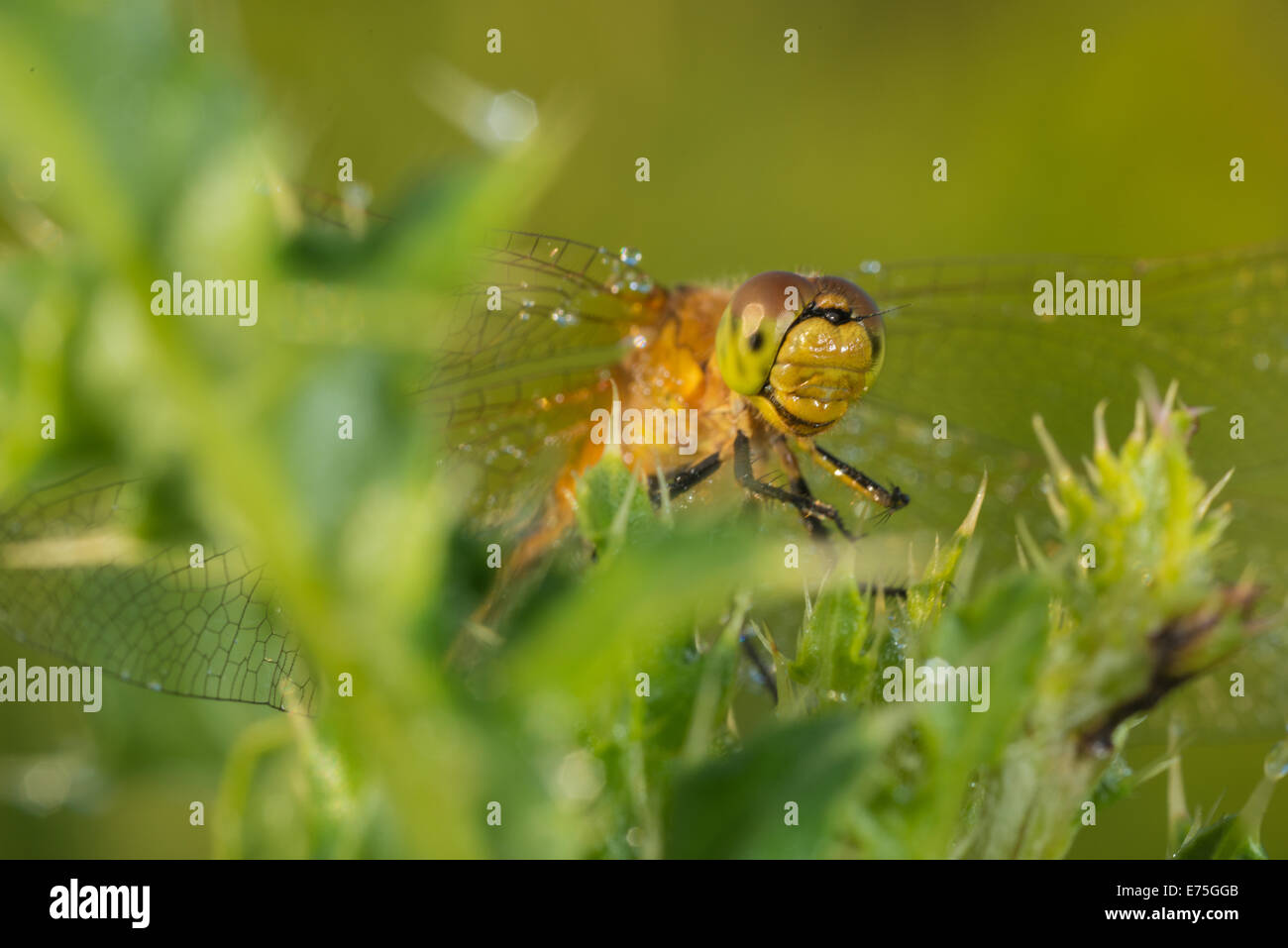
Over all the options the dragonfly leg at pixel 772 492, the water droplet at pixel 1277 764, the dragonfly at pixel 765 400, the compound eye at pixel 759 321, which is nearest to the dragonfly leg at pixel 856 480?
the dragonfly at pixel 765 400

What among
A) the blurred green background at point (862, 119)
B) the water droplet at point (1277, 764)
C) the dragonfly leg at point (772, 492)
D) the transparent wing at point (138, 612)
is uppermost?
the blurred green background at point (862, 119)

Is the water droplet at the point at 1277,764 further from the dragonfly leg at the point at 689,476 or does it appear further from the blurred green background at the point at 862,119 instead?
the blurred green background at the point at 862,119

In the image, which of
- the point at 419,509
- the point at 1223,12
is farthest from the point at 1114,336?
the point at 419,509

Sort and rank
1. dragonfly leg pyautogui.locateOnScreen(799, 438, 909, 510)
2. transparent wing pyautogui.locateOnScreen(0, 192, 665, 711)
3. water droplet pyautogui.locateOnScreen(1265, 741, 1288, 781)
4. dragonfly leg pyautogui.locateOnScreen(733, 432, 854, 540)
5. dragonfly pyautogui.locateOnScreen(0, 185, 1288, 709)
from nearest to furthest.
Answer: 1. water droplet pyautogui.locateOnScreen(1265, 741, 1288, 781)
2. transparent wing pyautogui.locateOnScreen(0, 192, 665, 711)
3. dragonfly pyautogui.locateOnScreen(0, 185, 1288, 709)
4. dragonfly leg pyautogui.locateOnScreen(733, 432, 854, 540)
5. dragonfly leg pyautogui.locateOnScreen(799, 438, 909, 510)

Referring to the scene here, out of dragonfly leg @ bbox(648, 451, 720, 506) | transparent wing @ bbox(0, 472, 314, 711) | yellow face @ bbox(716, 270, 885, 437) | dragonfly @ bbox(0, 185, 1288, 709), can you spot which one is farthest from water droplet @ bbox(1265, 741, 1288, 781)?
dragonfly leg @ bbox(648, 451, 720, 506)

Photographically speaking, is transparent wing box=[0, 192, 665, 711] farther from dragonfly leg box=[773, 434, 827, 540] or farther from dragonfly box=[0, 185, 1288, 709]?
dragonfly leg box=[773, 434, 827, 540]

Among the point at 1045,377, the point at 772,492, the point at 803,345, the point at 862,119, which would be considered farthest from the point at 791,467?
the point at 862,119
